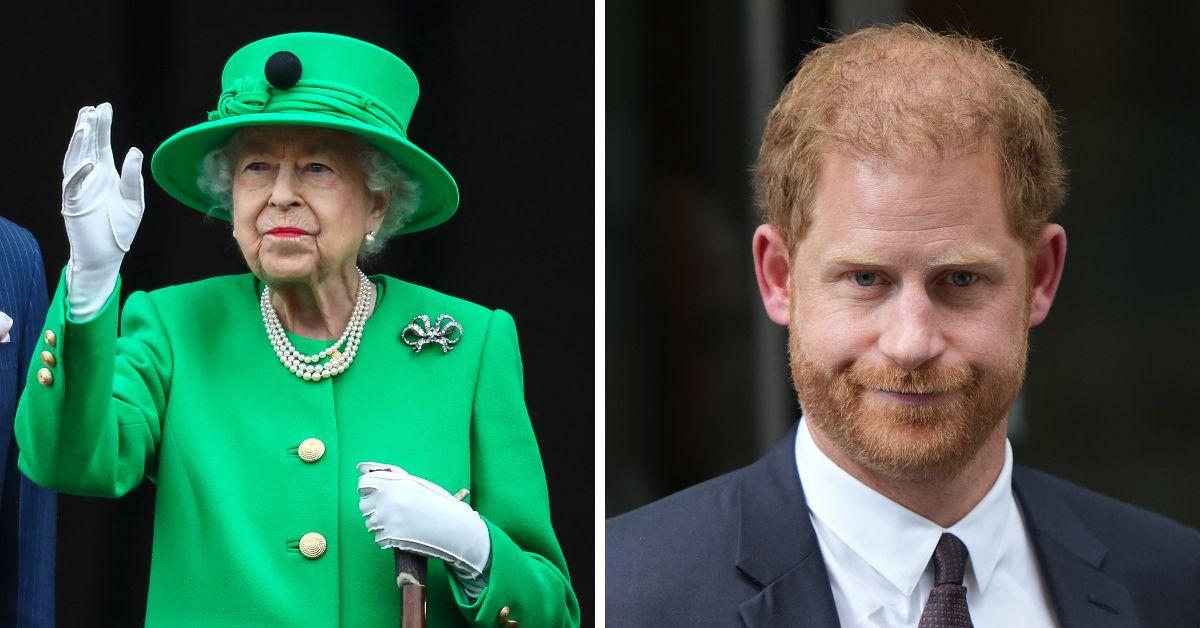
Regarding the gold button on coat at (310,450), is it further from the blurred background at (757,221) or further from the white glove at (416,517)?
the blurred background at (757,221)

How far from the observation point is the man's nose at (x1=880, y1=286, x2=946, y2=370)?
3.51m

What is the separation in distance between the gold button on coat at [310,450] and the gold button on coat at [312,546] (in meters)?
0.17

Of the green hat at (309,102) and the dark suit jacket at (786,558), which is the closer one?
the dark suit jacket at (786,558)

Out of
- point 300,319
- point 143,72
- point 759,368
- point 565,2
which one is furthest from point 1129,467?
point 143,72

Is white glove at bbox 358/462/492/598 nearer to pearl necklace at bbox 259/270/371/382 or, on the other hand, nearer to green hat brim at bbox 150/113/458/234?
pearl necklace at bbox 259/270/371/382

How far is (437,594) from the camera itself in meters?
3.89

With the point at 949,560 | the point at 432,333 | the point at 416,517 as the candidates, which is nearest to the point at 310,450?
the point at 416,517

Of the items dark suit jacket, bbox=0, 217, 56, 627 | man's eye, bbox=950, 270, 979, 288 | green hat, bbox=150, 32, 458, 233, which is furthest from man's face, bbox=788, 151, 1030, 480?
dark suit jacket, bbox=0, 217, 56, 627

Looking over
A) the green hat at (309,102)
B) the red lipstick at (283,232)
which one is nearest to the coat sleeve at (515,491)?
A: the green hat at (309,102)

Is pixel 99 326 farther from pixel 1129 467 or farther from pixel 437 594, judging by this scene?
pixel 1129 467

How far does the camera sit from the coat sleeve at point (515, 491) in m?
3.90

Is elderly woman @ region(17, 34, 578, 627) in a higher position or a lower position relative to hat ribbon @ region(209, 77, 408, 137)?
lower

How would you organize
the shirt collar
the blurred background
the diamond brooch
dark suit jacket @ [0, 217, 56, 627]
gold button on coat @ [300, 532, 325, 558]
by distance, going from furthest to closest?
1. the blurred background
2. the diamond brooch
3. dark suit jacket @ [0, 217, 56, 627]
4. gold button on coat @ [300, 532, 325, 558]
5. the shirt collar

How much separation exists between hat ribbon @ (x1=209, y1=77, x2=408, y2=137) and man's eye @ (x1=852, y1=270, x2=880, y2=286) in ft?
3.69
